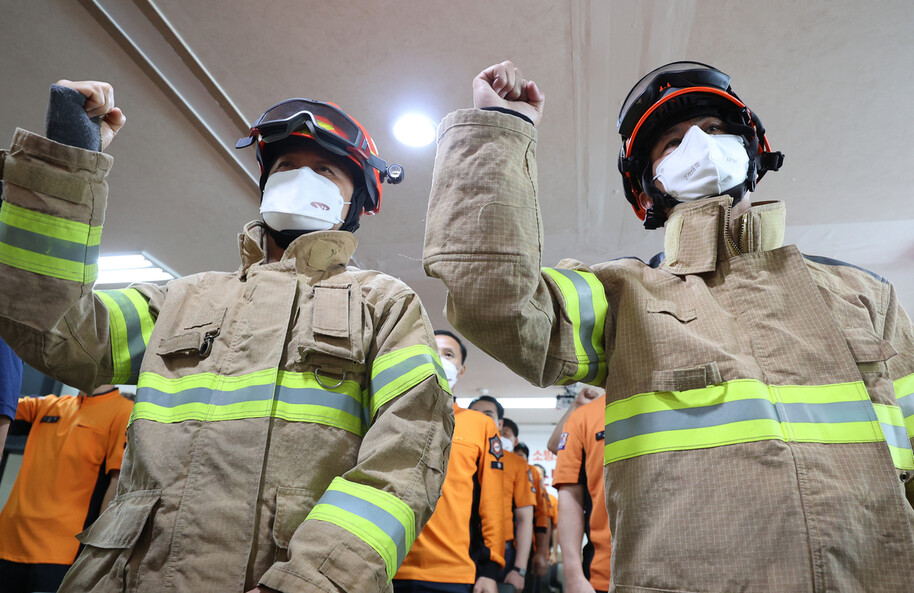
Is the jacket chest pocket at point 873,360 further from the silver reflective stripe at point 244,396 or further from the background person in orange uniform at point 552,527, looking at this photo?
the background person in orange uniform at point 552,527

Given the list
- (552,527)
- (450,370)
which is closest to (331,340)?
(450,370)

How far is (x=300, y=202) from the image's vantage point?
176 cm

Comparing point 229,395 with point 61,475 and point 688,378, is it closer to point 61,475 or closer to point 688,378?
point 688,378

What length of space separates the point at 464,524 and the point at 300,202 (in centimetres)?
210

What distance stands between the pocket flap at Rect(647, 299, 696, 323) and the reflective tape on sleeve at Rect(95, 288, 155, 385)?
1.34m

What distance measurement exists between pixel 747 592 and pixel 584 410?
2215 mm

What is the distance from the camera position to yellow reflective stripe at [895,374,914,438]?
121cm

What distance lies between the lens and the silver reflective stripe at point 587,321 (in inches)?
50.2

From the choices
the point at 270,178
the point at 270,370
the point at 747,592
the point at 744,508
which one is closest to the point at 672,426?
the point at 744,508

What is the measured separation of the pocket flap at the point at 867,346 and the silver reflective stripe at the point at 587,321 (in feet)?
1.67

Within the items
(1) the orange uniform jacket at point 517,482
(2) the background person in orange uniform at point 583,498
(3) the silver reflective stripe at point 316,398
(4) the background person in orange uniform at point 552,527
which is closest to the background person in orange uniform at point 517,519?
(1) the orange uniform jacket at point 517,482

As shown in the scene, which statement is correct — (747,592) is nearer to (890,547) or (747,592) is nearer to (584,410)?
(890,547)

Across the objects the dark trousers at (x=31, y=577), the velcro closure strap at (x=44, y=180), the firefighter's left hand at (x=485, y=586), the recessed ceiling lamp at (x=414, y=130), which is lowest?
the dark trousers at (x=31, y=577)

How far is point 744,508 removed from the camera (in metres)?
0.99
